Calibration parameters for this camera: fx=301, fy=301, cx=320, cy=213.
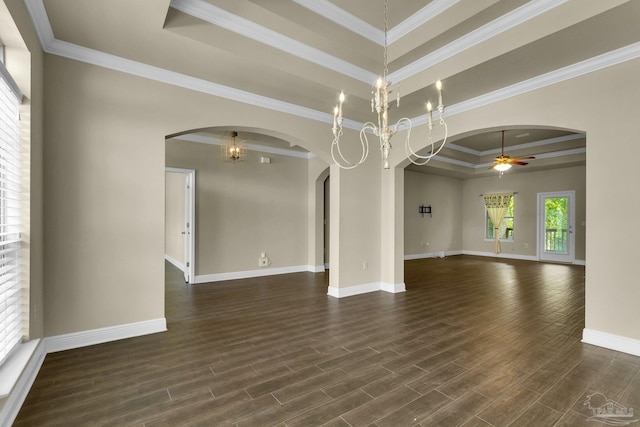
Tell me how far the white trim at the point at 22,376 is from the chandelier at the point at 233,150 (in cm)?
395

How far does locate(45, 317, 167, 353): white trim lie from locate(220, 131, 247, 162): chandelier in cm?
335

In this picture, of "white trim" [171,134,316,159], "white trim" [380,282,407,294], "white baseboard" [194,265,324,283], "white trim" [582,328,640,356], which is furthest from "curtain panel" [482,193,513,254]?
"white trim" [582,328,640,356]

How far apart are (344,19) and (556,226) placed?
9.19 m

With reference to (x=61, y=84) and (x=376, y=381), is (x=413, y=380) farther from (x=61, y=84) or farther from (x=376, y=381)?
(x=61, y=84)

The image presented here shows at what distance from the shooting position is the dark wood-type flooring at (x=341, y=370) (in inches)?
76.8

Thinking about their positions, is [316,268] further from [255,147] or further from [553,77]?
[553,77]

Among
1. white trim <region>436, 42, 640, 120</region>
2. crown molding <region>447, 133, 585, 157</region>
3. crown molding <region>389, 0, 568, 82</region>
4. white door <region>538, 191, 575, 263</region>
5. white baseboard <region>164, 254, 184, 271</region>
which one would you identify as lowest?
white baseboard <region>164, 254, 184, 271</region>

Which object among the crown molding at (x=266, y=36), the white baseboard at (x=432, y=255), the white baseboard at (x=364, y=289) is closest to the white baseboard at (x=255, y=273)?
the white baseboard at (x=364, y=289)

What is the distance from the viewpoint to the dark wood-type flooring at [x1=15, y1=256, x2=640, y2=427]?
76.8 inches

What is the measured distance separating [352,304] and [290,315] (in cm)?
99

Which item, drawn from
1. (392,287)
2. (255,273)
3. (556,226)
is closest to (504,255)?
(556,226)

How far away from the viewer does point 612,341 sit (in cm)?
291

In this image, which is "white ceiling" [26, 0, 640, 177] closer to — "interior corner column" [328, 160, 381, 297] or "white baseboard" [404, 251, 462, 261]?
"interior corner column" [328, 160, 381, 297]

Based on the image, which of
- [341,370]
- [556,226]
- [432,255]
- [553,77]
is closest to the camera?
[341,370]
